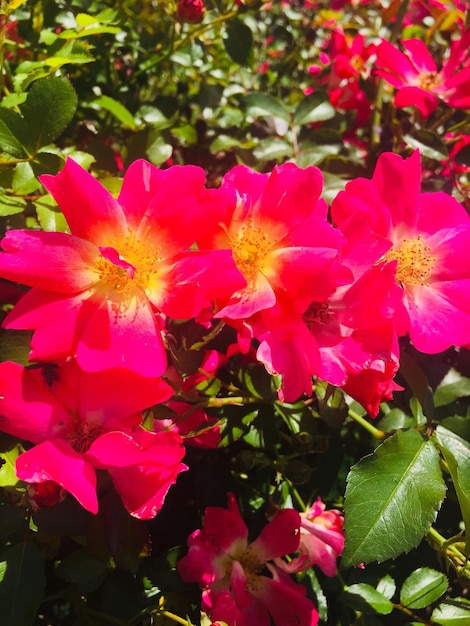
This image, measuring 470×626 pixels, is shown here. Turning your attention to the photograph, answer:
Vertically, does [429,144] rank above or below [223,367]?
above

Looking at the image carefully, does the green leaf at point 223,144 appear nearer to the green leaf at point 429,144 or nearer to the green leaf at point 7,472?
the green leaf at point 429,144

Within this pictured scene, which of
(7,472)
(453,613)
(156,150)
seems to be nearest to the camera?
(7,472)

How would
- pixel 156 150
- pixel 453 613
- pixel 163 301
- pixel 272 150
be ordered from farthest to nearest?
pixel 272 150 < pixel 156 150 < pixel 453 613 < pixel 163 301

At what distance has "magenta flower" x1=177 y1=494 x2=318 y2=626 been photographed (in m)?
0.75

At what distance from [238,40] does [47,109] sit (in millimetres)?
541

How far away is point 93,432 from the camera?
626 millimetres

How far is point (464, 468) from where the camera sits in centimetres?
69

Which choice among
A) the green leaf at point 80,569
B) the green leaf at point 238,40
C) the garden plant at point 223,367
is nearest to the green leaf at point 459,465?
the garden plant at point 223,367

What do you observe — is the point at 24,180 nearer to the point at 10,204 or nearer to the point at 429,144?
the point at 10,204

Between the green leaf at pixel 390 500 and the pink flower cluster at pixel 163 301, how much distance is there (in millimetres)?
91

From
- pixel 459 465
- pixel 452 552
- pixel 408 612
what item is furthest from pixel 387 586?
pixel 459 465

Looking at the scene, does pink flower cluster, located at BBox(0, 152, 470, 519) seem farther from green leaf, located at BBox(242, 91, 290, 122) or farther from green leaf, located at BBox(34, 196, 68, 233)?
green leaf, located at BBox(242, 91, 290, 122)

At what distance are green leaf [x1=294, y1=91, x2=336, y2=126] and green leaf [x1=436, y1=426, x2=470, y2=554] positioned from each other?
0.68 metres

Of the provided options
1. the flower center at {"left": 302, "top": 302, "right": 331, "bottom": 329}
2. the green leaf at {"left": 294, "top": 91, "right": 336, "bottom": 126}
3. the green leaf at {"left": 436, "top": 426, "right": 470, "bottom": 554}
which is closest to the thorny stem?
the green leaf at {"left": 436, "top": 426, "right": 470, "bottom": 554}
